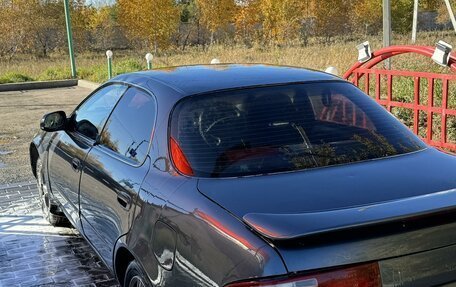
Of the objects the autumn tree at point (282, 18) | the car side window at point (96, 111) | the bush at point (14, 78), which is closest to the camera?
the car side window at point (96, 111)

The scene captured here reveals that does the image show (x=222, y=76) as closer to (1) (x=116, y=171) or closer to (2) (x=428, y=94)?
(1) (x=116, y=171)

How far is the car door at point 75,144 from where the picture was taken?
4.13 m

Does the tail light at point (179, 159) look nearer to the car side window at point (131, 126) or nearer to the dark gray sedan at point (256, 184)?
the dark gray sedan at point (256, 184)

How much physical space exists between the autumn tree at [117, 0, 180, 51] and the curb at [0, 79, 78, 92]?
20664 millimetres

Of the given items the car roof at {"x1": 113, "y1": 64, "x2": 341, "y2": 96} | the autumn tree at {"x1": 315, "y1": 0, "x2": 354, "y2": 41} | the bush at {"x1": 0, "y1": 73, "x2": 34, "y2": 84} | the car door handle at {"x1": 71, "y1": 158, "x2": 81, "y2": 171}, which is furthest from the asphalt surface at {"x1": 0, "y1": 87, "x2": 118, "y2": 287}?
the autumn tree at {"x1": 315, "y1": 0, "x2": 354, "y2": 41}

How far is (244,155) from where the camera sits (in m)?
2.92

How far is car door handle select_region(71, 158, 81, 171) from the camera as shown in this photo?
13.5 ft

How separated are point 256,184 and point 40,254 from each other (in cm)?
301

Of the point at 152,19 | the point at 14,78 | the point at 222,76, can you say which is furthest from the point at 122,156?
the point at 152,19

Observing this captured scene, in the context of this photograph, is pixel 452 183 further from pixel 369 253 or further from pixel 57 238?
pixel 57 238

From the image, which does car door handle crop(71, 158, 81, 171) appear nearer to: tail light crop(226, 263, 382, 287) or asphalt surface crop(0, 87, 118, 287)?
asphalt surface crop(0, 87, 118, 287)

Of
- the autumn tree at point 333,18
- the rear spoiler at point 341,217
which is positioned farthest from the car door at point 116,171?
the autumn tree at point 333,18

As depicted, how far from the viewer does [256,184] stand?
8.50 feet

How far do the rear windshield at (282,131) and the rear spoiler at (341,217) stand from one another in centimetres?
60
